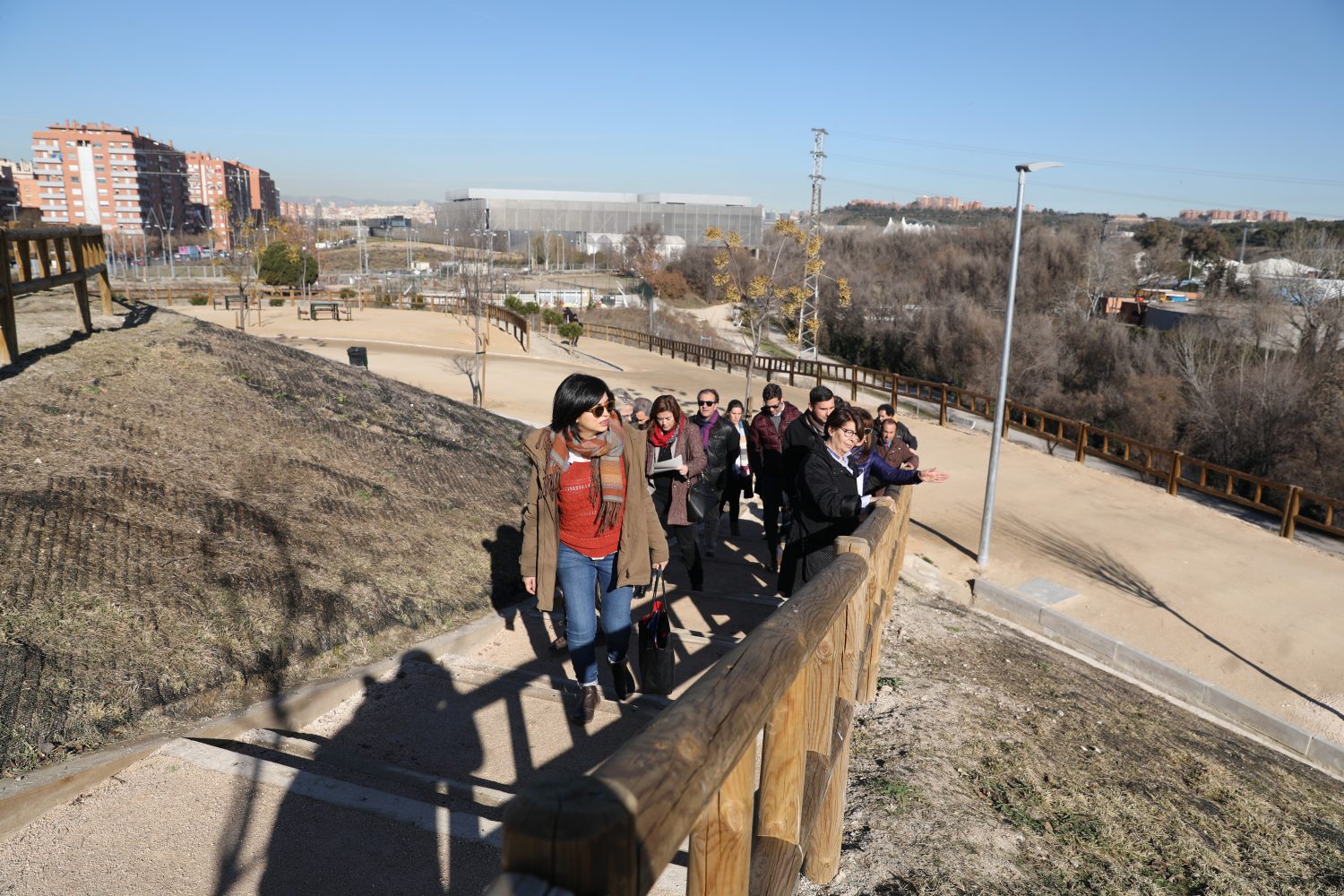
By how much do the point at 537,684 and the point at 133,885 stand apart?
6.45 ft

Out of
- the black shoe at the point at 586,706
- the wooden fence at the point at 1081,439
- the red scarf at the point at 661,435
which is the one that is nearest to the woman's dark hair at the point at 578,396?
the black shoe at the point at 586,706

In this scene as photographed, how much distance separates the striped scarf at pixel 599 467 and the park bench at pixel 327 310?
1122 inches

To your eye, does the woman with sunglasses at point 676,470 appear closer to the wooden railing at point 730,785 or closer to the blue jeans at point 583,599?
the blue jeans at point 583,599

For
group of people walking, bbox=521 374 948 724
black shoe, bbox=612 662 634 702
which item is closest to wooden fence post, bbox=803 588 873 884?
group of people walking, bbox=521 374 948 724

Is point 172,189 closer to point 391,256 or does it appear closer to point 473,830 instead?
point 391,256

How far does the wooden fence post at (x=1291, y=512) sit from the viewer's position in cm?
1270

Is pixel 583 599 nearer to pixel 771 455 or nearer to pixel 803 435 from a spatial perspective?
pixel 803 435

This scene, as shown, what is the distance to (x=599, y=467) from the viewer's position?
12.7 ft

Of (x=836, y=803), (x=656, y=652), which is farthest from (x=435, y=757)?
(x=836, y=803)

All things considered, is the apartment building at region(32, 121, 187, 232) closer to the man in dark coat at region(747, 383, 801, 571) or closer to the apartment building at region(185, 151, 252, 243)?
the apartment building at region(185, 151, 252, 243)

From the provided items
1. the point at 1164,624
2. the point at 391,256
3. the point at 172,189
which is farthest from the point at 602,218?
the point at 1164,624

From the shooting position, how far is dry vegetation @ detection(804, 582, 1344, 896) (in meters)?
3.08

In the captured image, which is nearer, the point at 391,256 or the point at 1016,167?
the point at 1016,167

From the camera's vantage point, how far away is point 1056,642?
26.7ft
